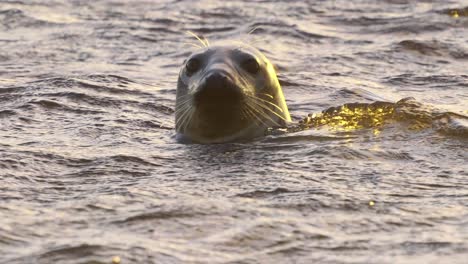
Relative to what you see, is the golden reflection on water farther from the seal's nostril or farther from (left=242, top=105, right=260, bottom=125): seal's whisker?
the seal's nostril

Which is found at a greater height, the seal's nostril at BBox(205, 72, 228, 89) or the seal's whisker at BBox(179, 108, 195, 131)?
the seal's nostril at BBox(205, 72, 228, 89)

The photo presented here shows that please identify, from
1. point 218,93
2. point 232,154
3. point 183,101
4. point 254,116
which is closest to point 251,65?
point 254,116

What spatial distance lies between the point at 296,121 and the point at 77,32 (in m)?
4.81

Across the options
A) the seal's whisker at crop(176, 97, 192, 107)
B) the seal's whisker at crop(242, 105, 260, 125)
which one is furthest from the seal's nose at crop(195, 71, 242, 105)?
the seal's whisker at crop(176, 97, 192, 107)

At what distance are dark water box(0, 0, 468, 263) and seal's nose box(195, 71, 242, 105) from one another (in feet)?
0.98

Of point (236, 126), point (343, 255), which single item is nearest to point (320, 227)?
point (343, 255)

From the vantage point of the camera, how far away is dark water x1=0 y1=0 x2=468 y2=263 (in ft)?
17.4

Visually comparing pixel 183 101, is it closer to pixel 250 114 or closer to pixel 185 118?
pixel 185 118

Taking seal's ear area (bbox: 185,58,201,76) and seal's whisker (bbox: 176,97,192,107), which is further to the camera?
seal's ear area (bbox: 185,58,201,76)

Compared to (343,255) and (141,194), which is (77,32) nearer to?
(141,194)

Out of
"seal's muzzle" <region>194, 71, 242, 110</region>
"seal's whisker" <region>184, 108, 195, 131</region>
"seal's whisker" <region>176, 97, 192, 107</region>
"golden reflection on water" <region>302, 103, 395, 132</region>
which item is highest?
"seal's muzzle" <region>194, 71, 242, 110</region>

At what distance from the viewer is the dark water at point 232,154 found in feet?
17.4

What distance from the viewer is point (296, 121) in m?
8.56

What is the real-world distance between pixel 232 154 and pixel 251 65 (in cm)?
84
